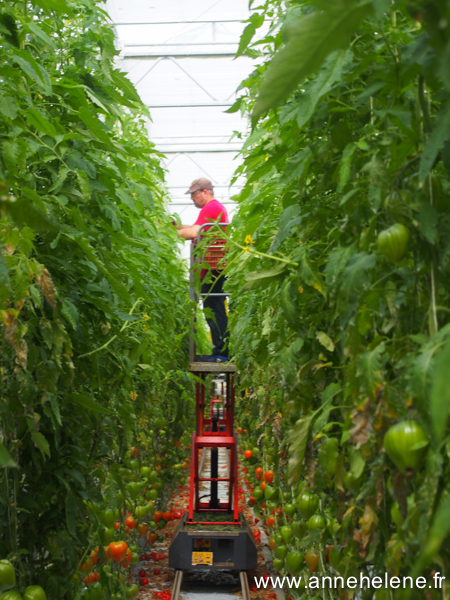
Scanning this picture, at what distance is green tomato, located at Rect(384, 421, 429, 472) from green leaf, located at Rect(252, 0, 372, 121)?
0.44 metres

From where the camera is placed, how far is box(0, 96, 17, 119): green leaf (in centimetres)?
138

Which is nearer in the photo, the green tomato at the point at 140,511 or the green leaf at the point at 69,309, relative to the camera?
the green leaf at the point at 69,309

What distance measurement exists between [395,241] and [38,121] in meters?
1.04

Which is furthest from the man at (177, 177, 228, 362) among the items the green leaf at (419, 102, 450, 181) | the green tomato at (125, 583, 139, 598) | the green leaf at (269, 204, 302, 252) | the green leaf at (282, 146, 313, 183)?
the green leaf at (419, 102, 450, 181)

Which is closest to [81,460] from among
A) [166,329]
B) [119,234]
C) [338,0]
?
[119,234]

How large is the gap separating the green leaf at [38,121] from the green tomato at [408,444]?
119 cm

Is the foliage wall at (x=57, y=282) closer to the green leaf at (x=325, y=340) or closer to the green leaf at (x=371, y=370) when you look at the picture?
the green leaf at (x=325, y=340)

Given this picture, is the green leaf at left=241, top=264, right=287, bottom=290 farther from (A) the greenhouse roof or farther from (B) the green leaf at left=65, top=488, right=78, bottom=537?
(A) the greenhouse roof

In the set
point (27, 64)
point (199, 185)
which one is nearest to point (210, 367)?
point (199, 185)

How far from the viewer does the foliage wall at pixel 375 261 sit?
55cm

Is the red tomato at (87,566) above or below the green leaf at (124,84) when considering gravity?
below

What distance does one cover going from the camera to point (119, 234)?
2.13 meters

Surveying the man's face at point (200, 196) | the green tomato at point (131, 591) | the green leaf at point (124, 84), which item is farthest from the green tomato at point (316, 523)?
the man's face at point (200, 196)

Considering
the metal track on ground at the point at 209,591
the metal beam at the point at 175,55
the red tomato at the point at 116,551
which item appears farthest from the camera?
the metal beam at the point at 175,55
